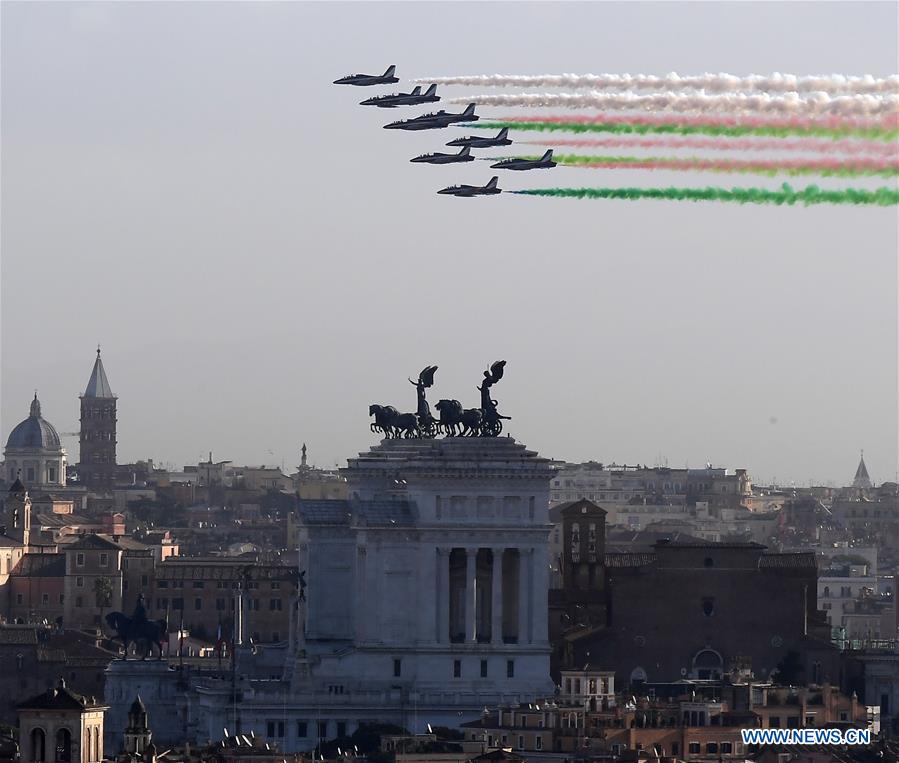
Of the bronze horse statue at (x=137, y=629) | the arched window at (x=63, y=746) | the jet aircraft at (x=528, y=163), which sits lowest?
the arched window at (x=63, y=746)

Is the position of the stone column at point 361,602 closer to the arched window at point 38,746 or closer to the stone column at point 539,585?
the stone column at point 539,585

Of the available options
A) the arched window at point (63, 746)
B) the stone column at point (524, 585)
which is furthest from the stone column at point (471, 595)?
the arched window at point (63, 746)

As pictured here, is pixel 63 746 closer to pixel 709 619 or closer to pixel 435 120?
pixel 435 120

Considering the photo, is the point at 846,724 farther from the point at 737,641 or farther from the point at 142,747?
the point at 142,747

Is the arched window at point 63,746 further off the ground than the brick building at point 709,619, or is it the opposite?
the brick building at point 709,619

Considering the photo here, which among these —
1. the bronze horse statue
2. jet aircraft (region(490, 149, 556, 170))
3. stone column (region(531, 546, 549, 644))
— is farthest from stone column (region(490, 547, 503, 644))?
jet aircraft (region(490, 149, 556, 170))
